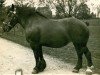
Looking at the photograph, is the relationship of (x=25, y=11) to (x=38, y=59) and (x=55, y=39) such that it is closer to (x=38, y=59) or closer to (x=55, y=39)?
(x=55, y=39)

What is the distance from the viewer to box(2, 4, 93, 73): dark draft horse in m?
8.70

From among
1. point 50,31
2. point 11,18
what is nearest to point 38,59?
point 50,31

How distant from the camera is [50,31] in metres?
8.82

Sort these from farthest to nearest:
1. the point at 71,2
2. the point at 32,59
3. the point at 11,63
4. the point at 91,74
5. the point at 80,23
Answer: the point at 71,2
the point at 32,59
the point at 11,63
the point at 80,23
the point at 91,74

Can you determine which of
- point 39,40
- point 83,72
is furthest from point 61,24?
point 83,72

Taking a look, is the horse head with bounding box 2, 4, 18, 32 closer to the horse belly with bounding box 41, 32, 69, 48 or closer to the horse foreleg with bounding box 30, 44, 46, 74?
the horse foreleg with bounding box 30, 44, 46, 74

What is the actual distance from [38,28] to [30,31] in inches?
11.4

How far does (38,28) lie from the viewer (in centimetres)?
886

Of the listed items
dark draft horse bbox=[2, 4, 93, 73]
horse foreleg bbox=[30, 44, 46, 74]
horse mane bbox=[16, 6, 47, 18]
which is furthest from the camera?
horse mane bbox=[16, 6, 47, 18]

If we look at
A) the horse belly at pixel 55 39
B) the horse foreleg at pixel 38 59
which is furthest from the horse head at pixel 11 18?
the horse belly at pixel 55 39

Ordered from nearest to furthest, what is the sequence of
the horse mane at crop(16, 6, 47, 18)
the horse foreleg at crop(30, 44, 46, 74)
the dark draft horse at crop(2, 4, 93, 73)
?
1. the dark draft horse at crop(2, 4, 93, 73)
2. the horse foreleg at crop(30, 44, 46, 74)
3. the horse mane at crop(16, 6, 47, 18)

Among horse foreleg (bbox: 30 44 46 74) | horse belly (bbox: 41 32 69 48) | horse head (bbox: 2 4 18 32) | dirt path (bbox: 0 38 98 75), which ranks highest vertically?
horse head (bbox: 2 4 18 32)

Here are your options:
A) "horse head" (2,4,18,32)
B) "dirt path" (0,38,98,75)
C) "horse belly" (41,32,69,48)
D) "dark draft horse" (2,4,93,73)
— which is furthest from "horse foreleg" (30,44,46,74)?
"horse head" (2,4,18,32)

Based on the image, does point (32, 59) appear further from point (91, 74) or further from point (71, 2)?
point (71, 2)
